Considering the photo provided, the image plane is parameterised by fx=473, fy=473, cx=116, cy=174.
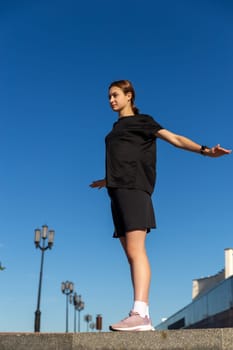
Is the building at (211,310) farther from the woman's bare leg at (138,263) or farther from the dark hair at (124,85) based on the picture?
the woman's bare leg at (138,263)

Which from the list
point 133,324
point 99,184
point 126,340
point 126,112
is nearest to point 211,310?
point 99,184

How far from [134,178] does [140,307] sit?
39.9 inches

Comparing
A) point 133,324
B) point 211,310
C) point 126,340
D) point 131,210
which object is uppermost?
point 211,310

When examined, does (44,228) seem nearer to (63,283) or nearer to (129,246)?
(63,283)

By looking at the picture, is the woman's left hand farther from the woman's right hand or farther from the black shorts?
the woman's right hand

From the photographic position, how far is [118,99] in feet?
13.9

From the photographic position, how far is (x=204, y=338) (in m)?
3.09

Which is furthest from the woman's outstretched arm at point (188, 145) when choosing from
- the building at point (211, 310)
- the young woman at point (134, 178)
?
the building at point (211, 310)

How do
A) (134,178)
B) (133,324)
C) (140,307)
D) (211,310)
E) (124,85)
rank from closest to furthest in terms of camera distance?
1. (133,324)
2. (140,307)
3. (134,178)
4. (124,85)
5. (211,310)

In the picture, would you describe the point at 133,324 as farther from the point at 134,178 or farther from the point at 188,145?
the point at 188,145

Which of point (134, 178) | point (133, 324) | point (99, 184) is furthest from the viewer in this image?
point (99, 184)

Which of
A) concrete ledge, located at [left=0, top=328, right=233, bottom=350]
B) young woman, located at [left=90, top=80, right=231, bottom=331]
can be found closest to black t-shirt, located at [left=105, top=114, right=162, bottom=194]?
young woman, located at [left=90, top=80, right=231, bottom=331]

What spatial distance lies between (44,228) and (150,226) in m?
20.8

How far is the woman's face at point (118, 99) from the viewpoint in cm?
423
